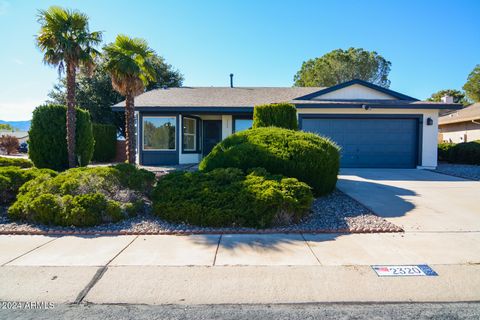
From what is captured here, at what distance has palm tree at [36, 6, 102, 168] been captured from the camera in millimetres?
9664

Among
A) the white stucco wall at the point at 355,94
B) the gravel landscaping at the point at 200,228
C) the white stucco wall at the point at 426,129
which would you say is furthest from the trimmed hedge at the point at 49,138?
the white stucco wall at the point at 355,94

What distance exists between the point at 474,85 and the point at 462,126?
20.5m

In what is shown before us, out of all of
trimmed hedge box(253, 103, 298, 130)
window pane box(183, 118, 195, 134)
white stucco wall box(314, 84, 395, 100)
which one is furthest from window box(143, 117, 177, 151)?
white stucco wall box(314, 84, 395, 100)

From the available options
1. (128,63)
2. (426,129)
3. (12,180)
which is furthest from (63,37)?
(426,129)

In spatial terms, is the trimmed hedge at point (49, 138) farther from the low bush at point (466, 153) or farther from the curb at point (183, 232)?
the low bush at point (466, 153)

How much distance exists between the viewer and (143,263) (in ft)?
13.1

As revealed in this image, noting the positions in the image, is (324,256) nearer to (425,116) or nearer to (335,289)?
(335,289)

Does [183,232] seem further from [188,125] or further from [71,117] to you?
[188,125]

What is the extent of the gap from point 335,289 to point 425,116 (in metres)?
13.5

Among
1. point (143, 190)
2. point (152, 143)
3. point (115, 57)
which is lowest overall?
point (143, 190)

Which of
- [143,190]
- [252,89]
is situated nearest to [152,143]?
[252,89]

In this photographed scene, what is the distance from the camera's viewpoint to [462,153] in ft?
52.8

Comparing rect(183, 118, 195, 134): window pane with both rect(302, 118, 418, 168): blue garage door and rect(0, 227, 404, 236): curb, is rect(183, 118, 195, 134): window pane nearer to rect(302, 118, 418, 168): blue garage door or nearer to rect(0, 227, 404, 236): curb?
rect(302, 118, 418, 168): blue garage door

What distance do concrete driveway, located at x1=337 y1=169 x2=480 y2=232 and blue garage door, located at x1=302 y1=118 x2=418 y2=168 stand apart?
241 cm
